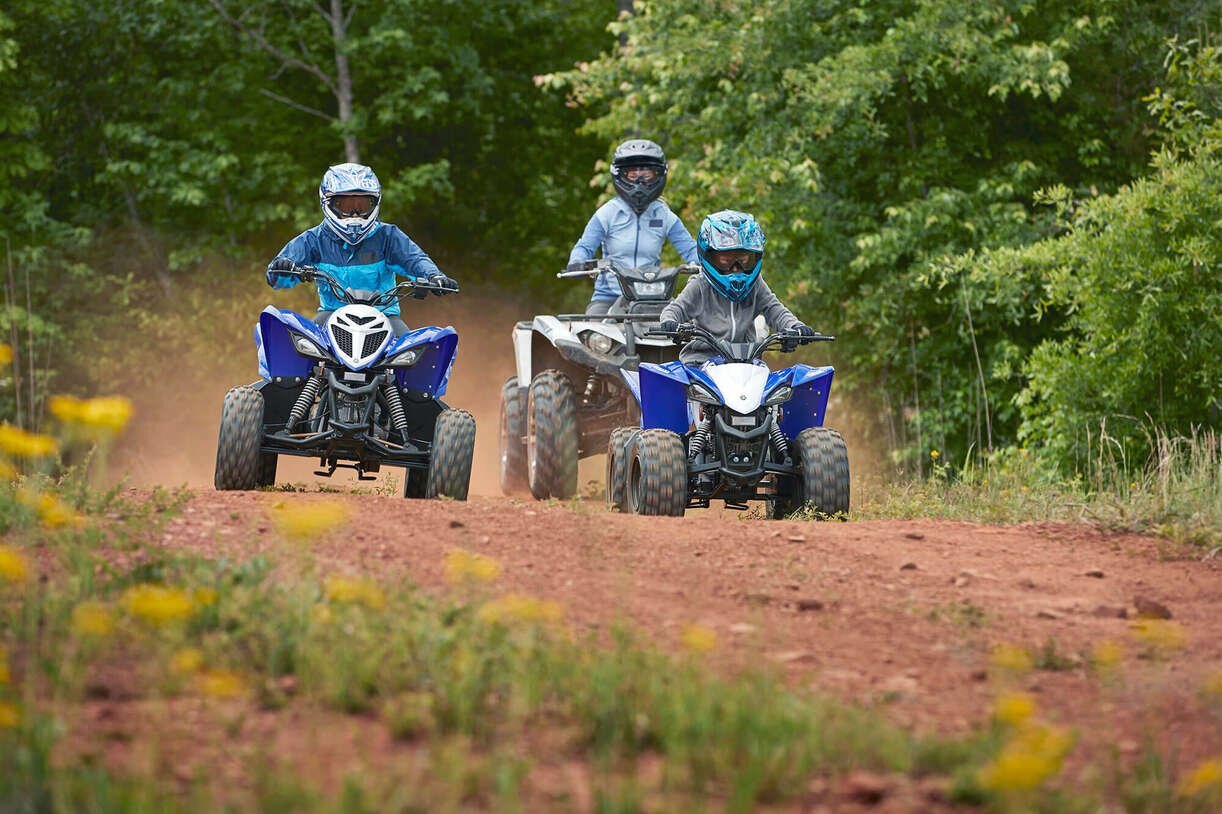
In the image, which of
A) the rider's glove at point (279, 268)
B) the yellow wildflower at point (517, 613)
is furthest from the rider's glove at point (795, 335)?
the yellow wildflower at point (517, 613)

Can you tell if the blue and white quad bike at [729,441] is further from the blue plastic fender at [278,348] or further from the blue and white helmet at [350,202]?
the blue and white helmet at [350,202]

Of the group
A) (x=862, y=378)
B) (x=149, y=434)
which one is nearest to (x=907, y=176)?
(x=862, y=378)

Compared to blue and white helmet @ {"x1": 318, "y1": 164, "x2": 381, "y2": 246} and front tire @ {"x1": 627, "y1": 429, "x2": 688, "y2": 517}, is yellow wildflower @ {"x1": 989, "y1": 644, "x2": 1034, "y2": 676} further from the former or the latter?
blue and white helmet @ {"x1": 318, "y1": 164, "x2": 381, "y2": 246}

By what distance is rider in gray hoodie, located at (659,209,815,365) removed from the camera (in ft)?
36.2

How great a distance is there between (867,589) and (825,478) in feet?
9.96

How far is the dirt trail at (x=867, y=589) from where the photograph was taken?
5469mm

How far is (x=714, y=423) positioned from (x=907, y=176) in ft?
35.2

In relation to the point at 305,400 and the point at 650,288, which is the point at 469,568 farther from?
the point at 650,288

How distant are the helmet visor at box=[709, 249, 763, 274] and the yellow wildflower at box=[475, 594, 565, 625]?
571 centimetres

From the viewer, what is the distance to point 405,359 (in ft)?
35.6

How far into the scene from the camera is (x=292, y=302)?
2738 centimetres

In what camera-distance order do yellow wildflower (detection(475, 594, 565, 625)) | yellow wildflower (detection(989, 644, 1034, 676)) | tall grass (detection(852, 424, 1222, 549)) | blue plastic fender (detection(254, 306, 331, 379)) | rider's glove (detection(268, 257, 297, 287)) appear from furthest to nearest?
rider's glove (detection(268, 257, 297, 287)), blue plastic fender (detection(254, 306, 331, 379)), tall grass (detection(852, 424, 1222, 549)), yellow wildflower (detection(989, 644, 1034, 676)), yellow wildflower (detection(475, 594, 565, 625))

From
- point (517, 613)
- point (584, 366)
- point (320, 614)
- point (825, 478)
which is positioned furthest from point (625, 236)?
point (517, 613)

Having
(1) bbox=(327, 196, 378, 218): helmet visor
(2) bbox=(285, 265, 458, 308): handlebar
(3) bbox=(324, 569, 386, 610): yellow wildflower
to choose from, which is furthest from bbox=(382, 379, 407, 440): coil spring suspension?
(3) bbox=(324, 569, 386, 610): yellow wildflower
